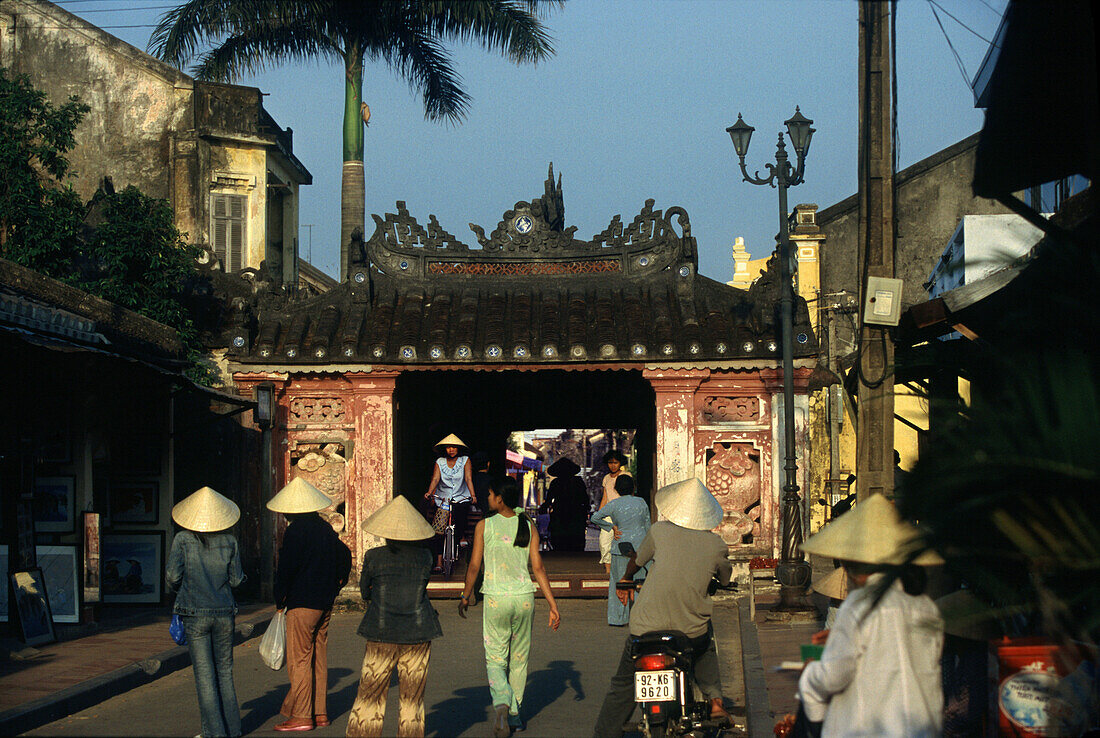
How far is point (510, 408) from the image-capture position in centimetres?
2317

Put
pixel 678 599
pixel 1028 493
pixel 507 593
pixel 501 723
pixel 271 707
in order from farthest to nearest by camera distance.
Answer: pixel 271 707 → pixel 507 593 → pixel 501 723 → pixel 678 599 → pixel 1028 493

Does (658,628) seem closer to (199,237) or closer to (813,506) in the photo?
(199,237)

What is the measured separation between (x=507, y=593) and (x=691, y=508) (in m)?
1.51

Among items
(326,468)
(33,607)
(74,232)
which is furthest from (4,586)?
(74,232)

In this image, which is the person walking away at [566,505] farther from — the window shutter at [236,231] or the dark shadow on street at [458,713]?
the dark shadow on street at [458,713]

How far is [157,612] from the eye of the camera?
15328 mm

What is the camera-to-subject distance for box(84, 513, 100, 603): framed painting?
44.6 ft

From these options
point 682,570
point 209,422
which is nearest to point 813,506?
point 209,422

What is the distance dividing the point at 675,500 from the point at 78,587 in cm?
776

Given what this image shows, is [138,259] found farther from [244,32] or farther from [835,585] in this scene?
[835,585]

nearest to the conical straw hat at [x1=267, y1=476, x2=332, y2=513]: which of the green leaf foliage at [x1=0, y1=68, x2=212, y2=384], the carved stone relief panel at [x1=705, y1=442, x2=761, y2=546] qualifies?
the carved stone relief panel at [x1=705, y1=442, x2=761, y2=546]

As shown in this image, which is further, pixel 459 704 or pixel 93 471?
pixel 93 471

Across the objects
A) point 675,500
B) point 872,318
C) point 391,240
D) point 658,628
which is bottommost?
point 658,628

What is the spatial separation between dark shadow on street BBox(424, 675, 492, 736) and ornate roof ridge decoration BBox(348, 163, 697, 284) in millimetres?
9101
